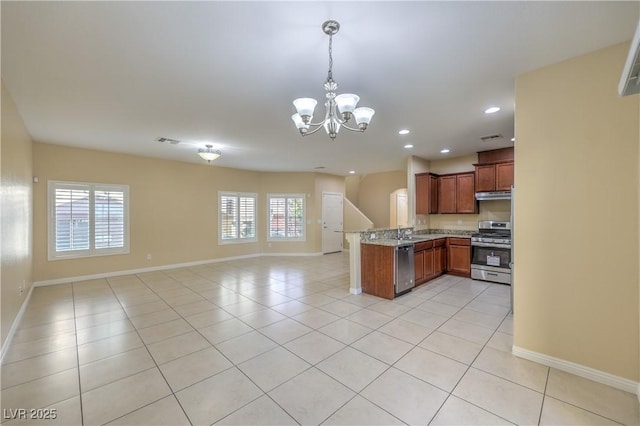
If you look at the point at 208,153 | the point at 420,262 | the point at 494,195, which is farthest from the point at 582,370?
the point at 208,153

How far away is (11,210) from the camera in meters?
2.91

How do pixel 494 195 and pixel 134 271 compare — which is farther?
pixel 134 271

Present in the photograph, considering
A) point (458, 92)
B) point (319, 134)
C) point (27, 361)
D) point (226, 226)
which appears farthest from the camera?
point (226, 226)

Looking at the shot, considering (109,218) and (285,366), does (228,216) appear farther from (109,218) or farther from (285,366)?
(285,366)

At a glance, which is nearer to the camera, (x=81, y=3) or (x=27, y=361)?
(x=81, y=3)

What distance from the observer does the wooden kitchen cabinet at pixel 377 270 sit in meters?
4.25

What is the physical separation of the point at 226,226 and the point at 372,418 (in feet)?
22.0

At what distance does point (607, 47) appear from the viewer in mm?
2123

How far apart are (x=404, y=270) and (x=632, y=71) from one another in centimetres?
348

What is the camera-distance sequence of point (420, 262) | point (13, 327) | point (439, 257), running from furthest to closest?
point (439, 257) → point (420, 262) → point (13, 327)

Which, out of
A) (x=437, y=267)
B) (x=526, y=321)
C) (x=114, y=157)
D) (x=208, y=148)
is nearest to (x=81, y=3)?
(x=208, y=148)

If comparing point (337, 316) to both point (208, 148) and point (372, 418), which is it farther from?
point (208, 148)

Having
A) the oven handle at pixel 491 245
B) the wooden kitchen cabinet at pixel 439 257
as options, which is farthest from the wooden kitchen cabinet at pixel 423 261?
the oven handle at pixel 491 245

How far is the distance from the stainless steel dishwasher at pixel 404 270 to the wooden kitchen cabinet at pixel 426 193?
1.90m
